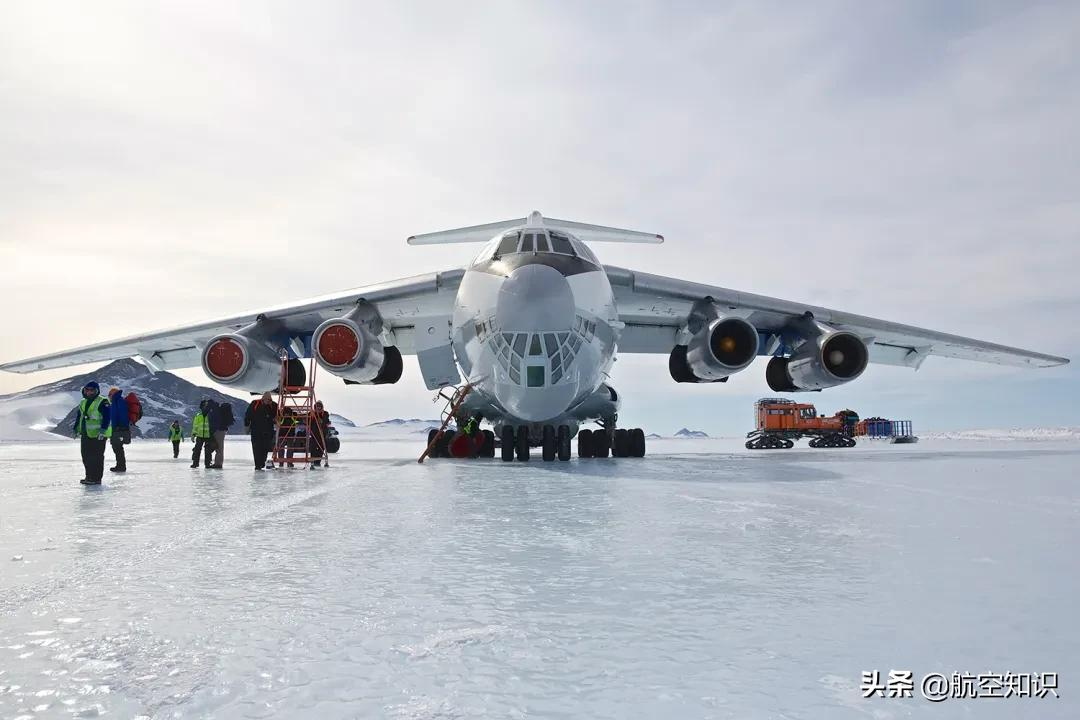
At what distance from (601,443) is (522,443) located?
101 inches

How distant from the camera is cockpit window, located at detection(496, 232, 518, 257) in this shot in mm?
10156

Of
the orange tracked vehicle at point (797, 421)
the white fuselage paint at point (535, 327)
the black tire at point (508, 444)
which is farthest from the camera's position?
the orange tracked vehicle at point (797, 421)

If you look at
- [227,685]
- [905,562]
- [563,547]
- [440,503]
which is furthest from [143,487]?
[905,562]

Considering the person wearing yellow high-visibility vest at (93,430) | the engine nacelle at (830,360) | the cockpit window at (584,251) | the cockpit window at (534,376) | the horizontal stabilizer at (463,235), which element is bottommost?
the person wearing yellow high-visibility vest at (93,430)

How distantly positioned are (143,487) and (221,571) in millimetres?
5274

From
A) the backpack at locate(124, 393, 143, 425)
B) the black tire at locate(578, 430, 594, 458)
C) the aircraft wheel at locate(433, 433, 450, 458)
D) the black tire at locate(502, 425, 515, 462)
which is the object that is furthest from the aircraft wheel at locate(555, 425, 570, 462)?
the backpack at locate(124, 393, 143, 425)

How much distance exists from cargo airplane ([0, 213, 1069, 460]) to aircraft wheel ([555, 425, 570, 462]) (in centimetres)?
3

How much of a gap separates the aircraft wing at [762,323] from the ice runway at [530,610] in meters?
8.47

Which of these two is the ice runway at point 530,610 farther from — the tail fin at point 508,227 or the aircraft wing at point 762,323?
the tail fin at point 508,227

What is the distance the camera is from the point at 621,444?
46.8ft

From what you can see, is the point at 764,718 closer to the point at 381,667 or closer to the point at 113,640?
the point at 381,667

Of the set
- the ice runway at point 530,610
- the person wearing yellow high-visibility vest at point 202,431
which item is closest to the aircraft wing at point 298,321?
the person wearing yellow high-visibility vest at point 202,431

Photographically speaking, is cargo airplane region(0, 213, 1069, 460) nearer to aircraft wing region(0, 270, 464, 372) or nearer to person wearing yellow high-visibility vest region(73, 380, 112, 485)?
aircraft wing region(0, 270, 464, 372)

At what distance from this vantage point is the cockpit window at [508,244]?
10.2 m
